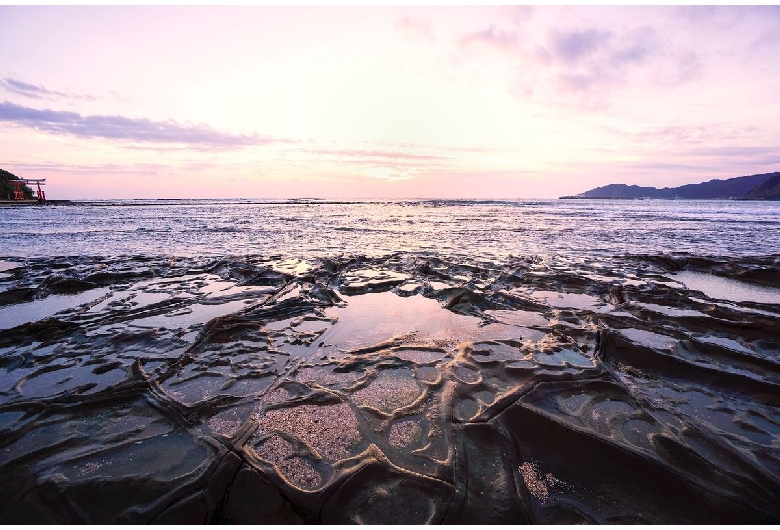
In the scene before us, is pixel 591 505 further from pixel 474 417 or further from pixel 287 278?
pixel 287 278

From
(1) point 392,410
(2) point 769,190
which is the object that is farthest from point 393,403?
(2) point 769,190

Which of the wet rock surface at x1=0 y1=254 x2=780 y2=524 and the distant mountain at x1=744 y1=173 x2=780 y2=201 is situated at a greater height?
the distant mountain at x1=744 y1=173 x2=780 y2=201

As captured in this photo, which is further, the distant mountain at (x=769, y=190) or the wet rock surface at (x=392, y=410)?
the distant mountain at (x=769, y=190)

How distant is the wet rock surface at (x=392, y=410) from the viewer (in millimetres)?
2359

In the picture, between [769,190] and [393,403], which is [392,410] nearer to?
[393,403]

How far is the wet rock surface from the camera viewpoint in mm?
2359

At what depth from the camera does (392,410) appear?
11.1ft

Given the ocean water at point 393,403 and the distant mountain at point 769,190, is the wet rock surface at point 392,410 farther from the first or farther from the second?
the distant mountain at point 769,190

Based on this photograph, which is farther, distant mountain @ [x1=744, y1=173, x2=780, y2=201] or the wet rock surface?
distant mountain @ [x1=744, y1=173, x2=780, y2=201]

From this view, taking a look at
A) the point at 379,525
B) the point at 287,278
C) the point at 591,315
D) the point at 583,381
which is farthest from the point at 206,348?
the point at 591,315

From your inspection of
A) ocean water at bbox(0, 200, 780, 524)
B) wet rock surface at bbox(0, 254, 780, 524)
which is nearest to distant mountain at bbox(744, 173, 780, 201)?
ocean water at bbox(0, 200, 780, 524)

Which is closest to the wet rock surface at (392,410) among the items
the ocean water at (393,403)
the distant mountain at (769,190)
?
the ocean water at (393,403)

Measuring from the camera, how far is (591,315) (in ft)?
19.8

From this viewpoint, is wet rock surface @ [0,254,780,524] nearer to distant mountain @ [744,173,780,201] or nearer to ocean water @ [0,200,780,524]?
ocean water @ [0,200,780,524]
